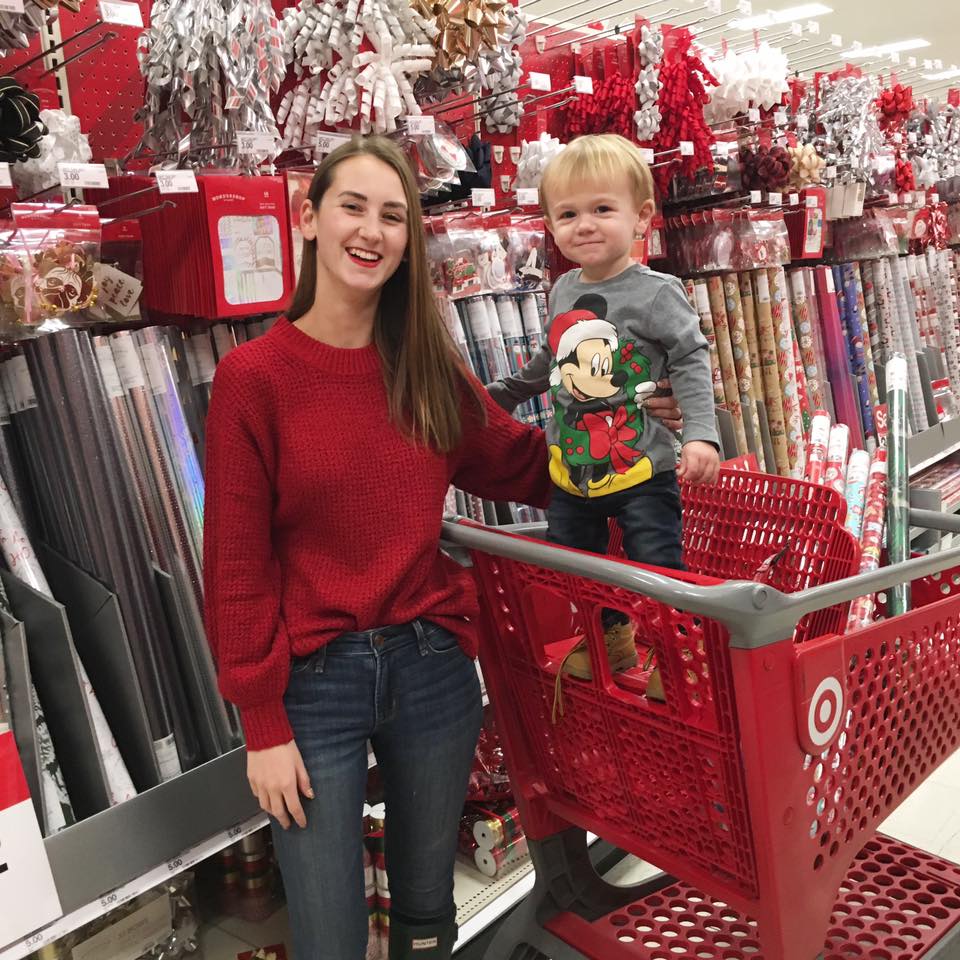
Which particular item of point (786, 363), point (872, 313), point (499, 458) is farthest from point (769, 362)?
point (499, 458)

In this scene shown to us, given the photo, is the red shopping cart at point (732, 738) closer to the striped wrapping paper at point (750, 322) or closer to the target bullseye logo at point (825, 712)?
the target bullseye logo at point (825, 712)

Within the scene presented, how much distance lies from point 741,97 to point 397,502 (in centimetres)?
243

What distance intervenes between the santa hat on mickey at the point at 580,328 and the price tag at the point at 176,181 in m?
0.66

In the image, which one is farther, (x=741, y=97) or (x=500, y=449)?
(x=741, y=97)

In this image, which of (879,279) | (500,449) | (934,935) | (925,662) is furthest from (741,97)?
(934,935)

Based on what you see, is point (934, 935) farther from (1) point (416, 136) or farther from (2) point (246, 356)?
(1) point (416, 136)

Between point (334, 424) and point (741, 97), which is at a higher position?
point (741, 97)

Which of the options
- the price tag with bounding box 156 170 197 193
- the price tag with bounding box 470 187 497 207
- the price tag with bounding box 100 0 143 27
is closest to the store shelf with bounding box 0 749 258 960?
the price tag with bounding box 156 170 197 193

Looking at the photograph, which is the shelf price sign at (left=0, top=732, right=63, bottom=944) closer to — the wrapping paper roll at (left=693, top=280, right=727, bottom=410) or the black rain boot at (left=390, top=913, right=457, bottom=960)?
the black rain boot at (left=390, top=913, right=457, bottom=960)

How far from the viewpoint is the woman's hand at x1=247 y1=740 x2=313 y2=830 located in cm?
128

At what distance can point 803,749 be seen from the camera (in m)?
1.19

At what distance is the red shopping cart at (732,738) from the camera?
1.17 m

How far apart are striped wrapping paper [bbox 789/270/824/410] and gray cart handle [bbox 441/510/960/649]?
8.20 ft

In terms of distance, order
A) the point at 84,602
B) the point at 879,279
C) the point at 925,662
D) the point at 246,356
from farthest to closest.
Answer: the point at 879,279 → the point at 84,602 → the point at 925,662 → the point at 246,356
